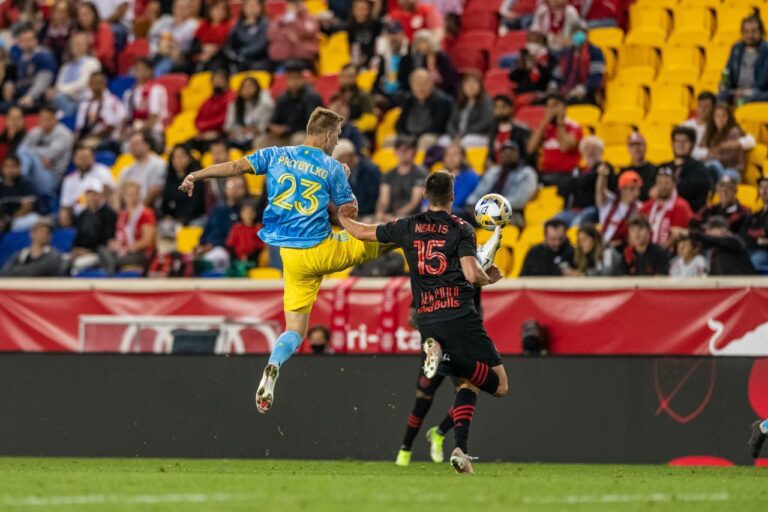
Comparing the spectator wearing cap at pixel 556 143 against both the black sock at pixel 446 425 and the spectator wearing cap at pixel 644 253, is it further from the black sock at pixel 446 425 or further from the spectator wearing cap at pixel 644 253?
the black sock at pixel 446 425

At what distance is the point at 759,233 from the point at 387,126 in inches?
249

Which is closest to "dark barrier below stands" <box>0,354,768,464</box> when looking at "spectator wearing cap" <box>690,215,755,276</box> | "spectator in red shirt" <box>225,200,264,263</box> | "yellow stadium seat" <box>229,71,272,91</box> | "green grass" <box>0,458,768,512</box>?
"green grass" <box>0,458,768,512</box>

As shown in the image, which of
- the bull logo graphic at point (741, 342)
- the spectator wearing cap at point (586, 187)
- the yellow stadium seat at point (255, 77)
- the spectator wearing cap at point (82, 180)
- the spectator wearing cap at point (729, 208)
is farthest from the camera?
the yellow stadium seat at point (255, 77)

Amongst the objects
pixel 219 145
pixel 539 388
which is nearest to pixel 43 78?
pixel 219 145

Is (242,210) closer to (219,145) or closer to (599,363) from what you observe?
(219,145)

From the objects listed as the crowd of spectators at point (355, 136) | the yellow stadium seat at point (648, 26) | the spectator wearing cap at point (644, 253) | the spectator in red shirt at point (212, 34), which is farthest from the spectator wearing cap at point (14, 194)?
the spectator wearing cap at point (644, 253)

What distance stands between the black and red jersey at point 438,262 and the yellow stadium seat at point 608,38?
31.2 ft

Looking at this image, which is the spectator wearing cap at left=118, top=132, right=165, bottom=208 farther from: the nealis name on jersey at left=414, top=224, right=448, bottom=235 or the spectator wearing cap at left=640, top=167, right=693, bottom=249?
the nealis name on jersey at left=414, top=224, right=448, bottom=235

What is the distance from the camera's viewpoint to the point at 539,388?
1380 cm

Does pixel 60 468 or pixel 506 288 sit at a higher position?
pixel 506 288

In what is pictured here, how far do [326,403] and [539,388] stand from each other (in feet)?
6.41

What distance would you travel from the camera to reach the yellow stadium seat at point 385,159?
64.7 ft

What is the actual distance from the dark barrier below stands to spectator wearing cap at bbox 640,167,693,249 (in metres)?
3.24

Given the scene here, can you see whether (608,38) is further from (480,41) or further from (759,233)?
(759,233)
